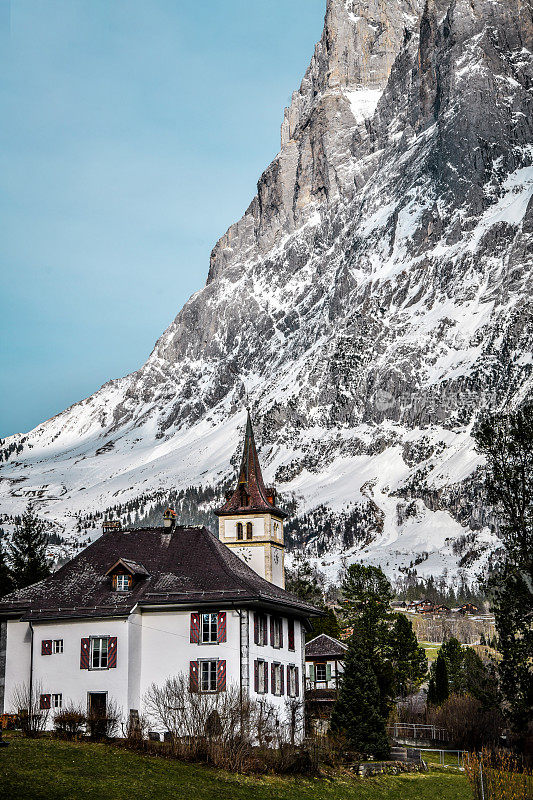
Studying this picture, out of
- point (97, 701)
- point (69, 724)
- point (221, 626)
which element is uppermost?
point (221, 626)

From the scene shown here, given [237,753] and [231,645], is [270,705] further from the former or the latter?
[237,753]

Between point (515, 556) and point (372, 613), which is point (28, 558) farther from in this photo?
point (515, 556)

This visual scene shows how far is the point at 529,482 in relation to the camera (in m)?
49.5

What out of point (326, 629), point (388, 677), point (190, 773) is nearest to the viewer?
point (190, 773)

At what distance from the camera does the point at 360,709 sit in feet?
197

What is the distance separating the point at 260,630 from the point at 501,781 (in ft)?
65.2

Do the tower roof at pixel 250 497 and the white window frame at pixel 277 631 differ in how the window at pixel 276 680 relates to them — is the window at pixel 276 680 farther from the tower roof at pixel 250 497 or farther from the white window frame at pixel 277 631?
the tower roof at pixel 250 497

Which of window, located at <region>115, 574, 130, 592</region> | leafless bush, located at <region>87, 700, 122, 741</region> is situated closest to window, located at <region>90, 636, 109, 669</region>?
leafless bush, located at <region>87, 700, 122, 741</region>

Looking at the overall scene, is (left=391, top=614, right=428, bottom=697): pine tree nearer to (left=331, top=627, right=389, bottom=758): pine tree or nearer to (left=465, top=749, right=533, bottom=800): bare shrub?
(left=331, top=627, right=389, bottom=758): pine tree

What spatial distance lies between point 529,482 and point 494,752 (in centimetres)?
1349

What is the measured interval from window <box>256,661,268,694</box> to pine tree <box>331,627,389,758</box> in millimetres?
5875

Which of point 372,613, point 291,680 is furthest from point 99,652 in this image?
point 372,613

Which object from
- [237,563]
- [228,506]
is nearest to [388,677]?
[228,506]

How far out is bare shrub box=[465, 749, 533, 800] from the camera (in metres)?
36.9
